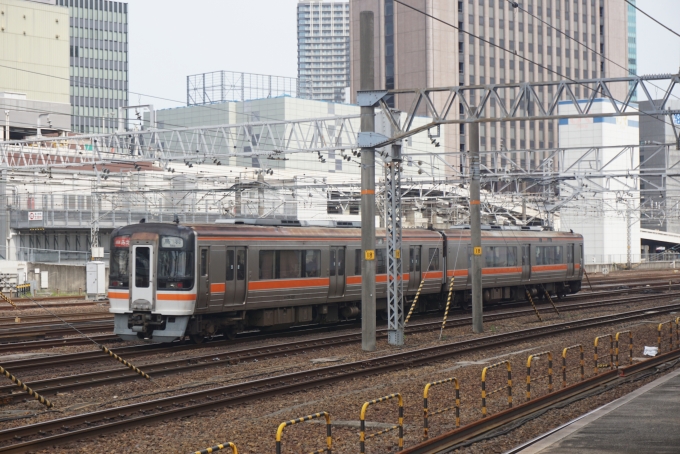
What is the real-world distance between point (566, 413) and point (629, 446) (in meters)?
3.44

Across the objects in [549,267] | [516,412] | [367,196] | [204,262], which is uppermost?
[367,196]

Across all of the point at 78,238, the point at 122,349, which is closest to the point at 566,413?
the point at 122,349

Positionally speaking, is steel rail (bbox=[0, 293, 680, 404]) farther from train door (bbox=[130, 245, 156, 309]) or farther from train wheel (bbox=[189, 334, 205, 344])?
train door (bbox=[130, 245, 156, 309])

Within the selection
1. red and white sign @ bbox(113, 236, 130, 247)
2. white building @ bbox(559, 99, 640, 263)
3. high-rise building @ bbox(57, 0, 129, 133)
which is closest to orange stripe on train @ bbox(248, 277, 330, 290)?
red and white sign @ bbox(113, 236, 130, 247)

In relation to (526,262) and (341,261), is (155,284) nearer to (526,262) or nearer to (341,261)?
(341,261)

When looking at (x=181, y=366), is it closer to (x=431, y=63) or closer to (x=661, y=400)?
(x=661, y=400)

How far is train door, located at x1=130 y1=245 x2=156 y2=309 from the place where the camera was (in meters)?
23.0

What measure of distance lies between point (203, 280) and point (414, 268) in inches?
420

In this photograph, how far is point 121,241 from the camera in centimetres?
2383

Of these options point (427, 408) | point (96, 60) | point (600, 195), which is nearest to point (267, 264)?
point (427, 408)

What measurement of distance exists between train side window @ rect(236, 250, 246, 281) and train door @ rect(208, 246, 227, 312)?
558 millimetres

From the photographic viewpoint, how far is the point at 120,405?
1496 centimetres

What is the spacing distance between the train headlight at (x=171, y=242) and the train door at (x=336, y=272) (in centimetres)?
601

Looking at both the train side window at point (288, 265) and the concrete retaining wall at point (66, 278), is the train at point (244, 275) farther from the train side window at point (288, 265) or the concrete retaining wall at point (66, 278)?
the concrete retaining wall at point (66, 278)
